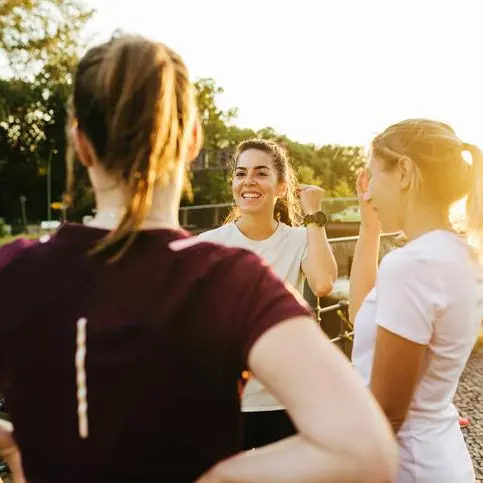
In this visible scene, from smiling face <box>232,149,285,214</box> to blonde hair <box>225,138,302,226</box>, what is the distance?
0.14 feet

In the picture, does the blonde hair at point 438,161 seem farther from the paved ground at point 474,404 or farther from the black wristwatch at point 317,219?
the paved ground at point 474,404

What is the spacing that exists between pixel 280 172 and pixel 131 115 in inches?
120

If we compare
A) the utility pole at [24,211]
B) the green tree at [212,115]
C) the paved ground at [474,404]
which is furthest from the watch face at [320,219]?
the utility pole at [24,211]

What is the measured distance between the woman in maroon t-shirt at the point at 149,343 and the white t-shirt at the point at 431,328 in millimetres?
707

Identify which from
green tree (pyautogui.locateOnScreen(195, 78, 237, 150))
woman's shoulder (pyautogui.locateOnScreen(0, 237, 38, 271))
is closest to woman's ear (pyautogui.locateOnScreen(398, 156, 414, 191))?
woman's shoulder (pyautogui.locateOnScreen(0, 237, 38, 271))

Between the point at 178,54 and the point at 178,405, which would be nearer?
the point at 178,405

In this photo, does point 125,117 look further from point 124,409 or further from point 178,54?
point 124,409

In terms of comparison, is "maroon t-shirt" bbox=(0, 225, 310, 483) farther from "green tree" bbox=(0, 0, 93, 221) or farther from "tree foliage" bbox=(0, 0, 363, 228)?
"tree foliage" bbox=(0, 0, 363, 228)

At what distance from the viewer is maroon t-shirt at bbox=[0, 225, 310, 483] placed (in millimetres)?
1018

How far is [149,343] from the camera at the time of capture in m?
1.02

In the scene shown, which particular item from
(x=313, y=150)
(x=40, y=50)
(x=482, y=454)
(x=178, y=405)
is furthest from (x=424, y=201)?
(x=313, y=150)

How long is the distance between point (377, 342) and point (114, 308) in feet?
2.86

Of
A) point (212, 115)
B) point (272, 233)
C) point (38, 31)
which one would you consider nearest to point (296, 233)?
point (272, 233)

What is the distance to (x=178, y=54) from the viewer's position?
1.19 metres
